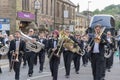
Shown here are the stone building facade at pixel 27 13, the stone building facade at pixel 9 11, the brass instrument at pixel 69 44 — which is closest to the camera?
the brass instrument at pixel 69 44

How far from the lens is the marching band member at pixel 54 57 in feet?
46.8

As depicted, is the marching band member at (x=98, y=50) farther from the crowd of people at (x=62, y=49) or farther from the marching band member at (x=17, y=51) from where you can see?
the marching band member at (x=17, y=51)

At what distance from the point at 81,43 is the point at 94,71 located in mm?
8212

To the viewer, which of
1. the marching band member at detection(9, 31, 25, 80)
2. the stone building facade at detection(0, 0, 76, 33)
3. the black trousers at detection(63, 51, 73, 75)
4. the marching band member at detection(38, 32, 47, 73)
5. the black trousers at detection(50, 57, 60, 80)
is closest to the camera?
the black trousers at detection(50, 57, 60, 80)

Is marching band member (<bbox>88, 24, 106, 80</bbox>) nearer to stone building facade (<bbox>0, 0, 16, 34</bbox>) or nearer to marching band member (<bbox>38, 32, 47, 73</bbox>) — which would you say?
marching band member (<bbox>38, 32, 47, 73</bbox>)

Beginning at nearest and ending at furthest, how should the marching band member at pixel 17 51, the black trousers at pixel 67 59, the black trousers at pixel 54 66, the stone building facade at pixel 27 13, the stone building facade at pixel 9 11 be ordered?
the black trousers at pixel 54 66 → the marching band member at pixel 17 51 → the black trousers at pixel 67 59 → the stone building facade at pixel 9 11 → the stone building facade at pixel 27 13

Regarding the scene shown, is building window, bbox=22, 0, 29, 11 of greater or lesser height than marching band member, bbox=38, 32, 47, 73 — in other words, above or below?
above

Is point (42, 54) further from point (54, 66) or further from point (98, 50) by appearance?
point (98, 50)

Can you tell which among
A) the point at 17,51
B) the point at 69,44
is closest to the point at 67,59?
the point at 69,44

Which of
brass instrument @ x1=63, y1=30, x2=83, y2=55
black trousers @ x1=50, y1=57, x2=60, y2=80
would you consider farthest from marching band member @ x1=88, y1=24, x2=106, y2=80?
brass instrument @ x1=63, y1=30, x2=83, y2=55

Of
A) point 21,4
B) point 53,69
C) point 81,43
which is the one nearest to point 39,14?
point 21,4

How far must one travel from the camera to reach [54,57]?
47.3 ft

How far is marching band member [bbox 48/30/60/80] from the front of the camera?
46.8 ft

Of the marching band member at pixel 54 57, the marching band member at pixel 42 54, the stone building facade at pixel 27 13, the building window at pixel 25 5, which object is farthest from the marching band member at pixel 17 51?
the building window at pixel 25 5
